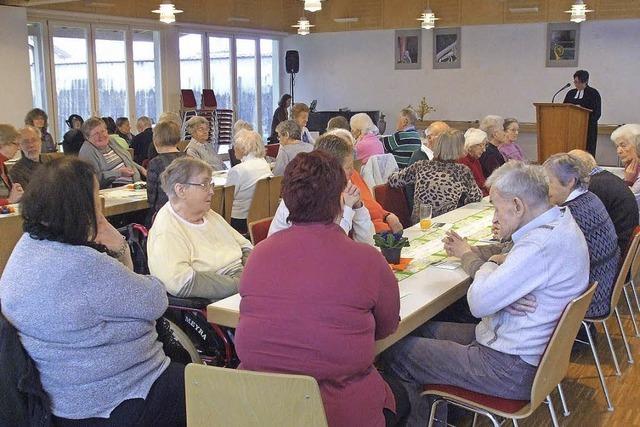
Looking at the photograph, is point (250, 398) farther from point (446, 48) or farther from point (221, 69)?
point (221, 69)

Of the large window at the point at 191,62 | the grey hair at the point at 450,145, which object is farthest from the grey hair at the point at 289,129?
the large window at the point at 191,62

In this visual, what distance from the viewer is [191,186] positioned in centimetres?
337

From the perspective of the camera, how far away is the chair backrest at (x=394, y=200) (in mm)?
5145

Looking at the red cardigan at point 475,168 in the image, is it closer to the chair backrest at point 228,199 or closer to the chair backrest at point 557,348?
the chair backrest at point 228,199

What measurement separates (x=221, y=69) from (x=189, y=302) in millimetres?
11211

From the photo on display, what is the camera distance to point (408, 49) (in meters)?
13.9

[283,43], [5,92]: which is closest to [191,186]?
[5,92]

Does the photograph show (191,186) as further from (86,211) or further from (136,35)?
(136,35)

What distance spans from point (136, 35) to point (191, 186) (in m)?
9.39

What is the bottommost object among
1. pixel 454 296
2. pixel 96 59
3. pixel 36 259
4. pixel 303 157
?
pixel 454 296

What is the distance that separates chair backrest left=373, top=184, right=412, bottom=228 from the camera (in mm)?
5145

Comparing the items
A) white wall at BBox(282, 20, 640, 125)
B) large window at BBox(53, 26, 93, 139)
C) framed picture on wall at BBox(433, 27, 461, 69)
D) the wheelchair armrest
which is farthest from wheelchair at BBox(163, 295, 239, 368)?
framed picture on wall at BBox(433, 27, 461, 69)

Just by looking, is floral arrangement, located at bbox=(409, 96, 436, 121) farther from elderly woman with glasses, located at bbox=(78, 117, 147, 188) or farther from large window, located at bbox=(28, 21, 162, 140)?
elderly woman with glasses, located at bbox=(78, 117, 147, 188)

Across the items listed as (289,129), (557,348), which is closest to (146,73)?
(289,129)
